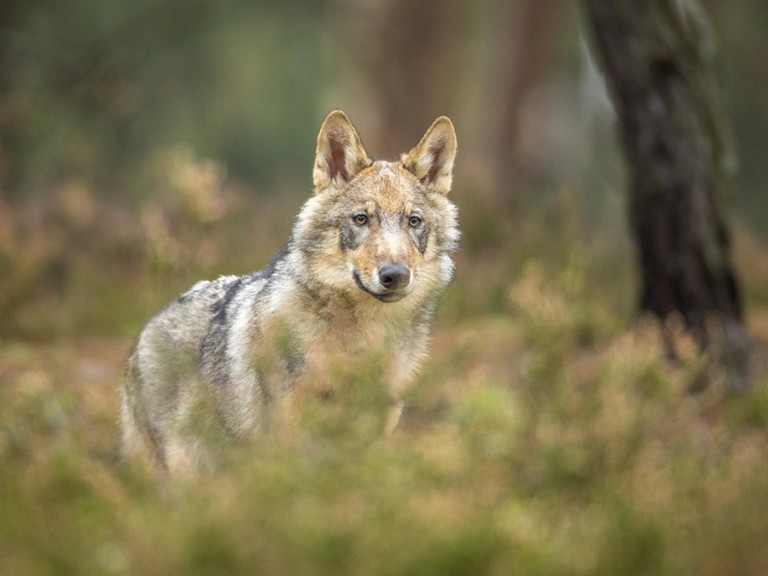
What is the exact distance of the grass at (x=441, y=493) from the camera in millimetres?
3727

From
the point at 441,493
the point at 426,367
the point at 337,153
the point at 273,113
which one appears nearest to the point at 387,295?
the point at 426,367

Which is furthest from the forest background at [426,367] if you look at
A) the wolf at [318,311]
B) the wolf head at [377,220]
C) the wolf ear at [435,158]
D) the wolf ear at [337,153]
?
the wolf ear at [337,153]

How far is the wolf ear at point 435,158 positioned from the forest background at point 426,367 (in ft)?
2.52

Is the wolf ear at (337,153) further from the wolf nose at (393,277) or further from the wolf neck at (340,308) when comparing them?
the wolf nose at (393,277)

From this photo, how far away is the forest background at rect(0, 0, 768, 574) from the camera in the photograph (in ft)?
12.7

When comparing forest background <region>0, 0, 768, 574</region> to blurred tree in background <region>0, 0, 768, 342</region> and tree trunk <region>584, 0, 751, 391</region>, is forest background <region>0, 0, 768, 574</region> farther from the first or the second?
tree trunk <region>584, 0, 751, 391</region>

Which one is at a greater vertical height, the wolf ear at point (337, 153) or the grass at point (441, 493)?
the wolf ear at point (337, 153)

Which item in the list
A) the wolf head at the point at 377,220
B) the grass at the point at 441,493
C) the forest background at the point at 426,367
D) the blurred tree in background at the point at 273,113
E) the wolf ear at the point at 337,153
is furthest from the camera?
the blurred tree in background at the point at 273,113

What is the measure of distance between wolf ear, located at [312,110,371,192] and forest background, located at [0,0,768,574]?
113cm

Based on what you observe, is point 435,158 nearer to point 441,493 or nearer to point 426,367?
point 426,367

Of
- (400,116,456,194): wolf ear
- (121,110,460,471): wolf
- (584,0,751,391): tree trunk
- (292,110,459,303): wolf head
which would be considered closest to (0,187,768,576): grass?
(121,110,460,471): wolf

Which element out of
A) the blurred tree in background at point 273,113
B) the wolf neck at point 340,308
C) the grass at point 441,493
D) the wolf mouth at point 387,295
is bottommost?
the grass at point 441,493

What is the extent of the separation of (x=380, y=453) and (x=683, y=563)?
114cm

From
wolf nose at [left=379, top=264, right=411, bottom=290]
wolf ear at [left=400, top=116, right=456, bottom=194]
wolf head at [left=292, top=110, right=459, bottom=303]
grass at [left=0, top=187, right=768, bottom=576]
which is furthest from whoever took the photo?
wolf ear at [left=400, top=116, right=456, bottom=194]
